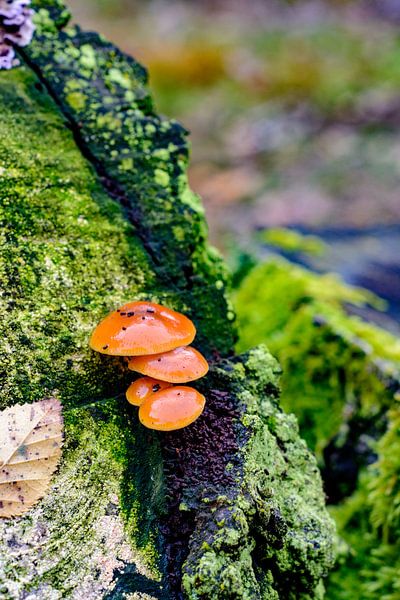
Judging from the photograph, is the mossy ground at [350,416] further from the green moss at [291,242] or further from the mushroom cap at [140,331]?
the green moss at [291,242]

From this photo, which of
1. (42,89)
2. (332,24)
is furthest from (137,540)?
(332,24)

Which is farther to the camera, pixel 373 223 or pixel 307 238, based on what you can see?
pixel 373 223

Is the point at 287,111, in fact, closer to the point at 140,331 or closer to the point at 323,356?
the point at 323,356

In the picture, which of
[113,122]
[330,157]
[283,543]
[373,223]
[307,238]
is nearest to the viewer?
[283,543]

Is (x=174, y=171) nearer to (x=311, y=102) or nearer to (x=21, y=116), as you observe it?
(x=21, y=116)

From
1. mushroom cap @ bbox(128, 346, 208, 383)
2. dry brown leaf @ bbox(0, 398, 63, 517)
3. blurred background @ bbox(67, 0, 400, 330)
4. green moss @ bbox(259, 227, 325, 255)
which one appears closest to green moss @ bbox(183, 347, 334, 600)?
mushroom cap @ bbox(128, 346, 208, 383)
